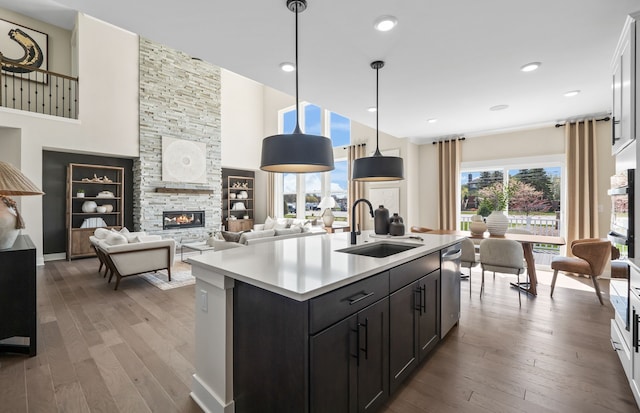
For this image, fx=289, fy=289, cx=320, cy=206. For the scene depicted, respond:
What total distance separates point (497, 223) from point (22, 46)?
9.93m

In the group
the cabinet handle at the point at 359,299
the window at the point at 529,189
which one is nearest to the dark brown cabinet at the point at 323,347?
the cabinet handle at the point at 359,299

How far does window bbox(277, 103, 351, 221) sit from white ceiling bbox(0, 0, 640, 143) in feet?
12.4

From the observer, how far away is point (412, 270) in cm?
207

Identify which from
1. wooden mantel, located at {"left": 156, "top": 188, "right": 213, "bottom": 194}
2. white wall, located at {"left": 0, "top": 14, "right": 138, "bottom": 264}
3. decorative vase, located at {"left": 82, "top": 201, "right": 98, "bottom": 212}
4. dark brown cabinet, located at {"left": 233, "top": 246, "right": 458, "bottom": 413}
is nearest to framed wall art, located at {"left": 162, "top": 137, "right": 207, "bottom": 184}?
wooden mantel, located at {"left": 156, "top": 188, "right": 213, "bottom": 194}

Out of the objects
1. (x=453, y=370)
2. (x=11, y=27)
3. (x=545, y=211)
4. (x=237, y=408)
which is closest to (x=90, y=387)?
(x=237, y=408)

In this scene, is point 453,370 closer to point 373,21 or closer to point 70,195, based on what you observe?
point 373,21

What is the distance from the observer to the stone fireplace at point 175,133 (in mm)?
7059

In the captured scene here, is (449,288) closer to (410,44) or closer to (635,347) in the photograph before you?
(635,347)

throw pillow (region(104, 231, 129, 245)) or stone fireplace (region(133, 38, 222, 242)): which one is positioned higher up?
stone fireplace (region(133, 38, 222, 242))

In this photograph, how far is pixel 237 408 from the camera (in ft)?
5.40

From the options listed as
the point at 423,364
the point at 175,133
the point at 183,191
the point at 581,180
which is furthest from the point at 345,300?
the point at 175,133

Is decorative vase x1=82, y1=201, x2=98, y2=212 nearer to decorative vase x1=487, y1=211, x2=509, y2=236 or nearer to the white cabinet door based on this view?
decorative vase x1=487, y1=211, x2=509, y2=236

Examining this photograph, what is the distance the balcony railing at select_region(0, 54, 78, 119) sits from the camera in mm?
5977

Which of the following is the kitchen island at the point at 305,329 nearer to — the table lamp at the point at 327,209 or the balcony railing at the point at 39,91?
the table lamp at the point at 327,209
